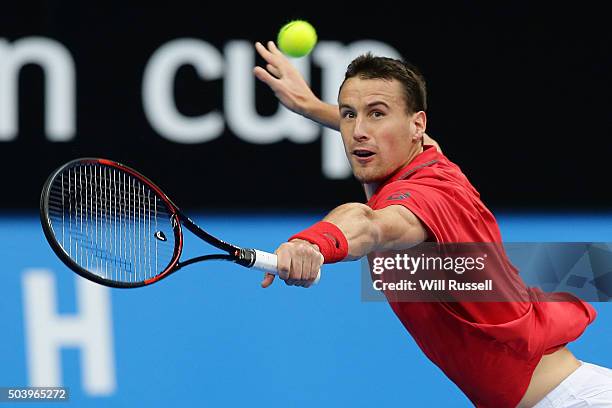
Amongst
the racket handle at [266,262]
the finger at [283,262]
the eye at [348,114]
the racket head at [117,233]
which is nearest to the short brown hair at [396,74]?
the eye at [348,114]

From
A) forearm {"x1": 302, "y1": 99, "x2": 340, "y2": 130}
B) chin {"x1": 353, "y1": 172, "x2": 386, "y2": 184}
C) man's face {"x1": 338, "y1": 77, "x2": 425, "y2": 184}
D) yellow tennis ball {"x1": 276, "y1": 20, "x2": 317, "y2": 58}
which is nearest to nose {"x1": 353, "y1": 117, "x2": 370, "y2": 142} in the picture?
man's face {"x1": 338, "y1": 77, "x2": 425, "y2": 184}

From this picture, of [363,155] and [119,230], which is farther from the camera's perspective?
[119,230]

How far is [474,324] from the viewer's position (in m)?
3.67

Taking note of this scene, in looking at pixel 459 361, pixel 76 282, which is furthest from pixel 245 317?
pixel 459 361

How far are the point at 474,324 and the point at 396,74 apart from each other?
0.86 m

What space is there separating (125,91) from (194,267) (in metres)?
1.01

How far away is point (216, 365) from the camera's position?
20.2 ft

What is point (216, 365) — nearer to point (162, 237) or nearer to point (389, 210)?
point (162, 237)

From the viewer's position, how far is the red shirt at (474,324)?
3561mm

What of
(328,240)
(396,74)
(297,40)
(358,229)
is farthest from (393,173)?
(297,40)

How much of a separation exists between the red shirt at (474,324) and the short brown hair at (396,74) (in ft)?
0.59

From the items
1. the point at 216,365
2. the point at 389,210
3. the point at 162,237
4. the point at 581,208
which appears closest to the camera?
the point at 389,210

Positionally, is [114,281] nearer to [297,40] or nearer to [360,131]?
[360,131]

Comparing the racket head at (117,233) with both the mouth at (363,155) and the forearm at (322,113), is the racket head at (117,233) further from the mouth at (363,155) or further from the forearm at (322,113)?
the forearm at (322,113)
